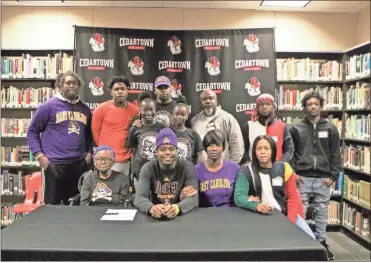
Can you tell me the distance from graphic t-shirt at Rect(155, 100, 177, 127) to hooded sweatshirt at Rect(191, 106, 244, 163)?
0.34 meters

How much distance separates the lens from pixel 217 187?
2.48 metres

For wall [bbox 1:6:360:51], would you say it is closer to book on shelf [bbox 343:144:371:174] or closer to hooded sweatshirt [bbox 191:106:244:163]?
book on shelf [bbox 343:144:371:174]


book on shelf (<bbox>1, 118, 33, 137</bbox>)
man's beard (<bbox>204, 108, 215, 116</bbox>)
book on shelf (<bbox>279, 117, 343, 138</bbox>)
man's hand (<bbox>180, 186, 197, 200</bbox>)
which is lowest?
man's hand (<bbox>180, 186, 197, 200</bbox>)

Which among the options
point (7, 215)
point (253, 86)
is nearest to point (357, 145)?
point (253, 86)

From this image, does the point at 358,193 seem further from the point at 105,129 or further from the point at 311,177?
the point at 105,129

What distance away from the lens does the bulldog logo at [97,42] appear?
13.7 ft

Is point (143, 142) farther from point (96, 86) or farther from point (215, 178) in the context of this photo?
point (96, 86)

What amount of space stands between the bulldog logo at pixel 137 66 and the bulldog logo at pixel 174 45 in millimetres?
376

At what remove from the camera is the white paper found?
6.44 feet

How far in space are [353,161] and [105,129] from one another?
10.1 ft

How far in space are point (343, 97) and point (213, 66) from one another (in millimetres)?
1809

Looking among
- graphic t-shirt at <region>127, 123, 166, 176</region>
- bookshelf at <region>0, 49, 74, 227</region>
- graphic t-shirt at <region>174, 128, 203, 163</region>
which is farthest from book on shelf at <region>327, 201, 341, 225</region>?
bookshelf at <region>0, 49, 74, 227</region>

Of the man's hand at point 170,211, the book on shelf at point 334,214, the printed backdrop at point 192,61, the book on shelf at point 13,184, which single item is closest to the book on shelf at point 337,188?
the book on shelf at point 334,214

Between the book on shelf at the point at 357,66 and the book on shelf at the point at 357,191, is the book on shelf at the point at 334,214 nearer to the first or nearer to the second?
the book on shelf at the point at 357,191
